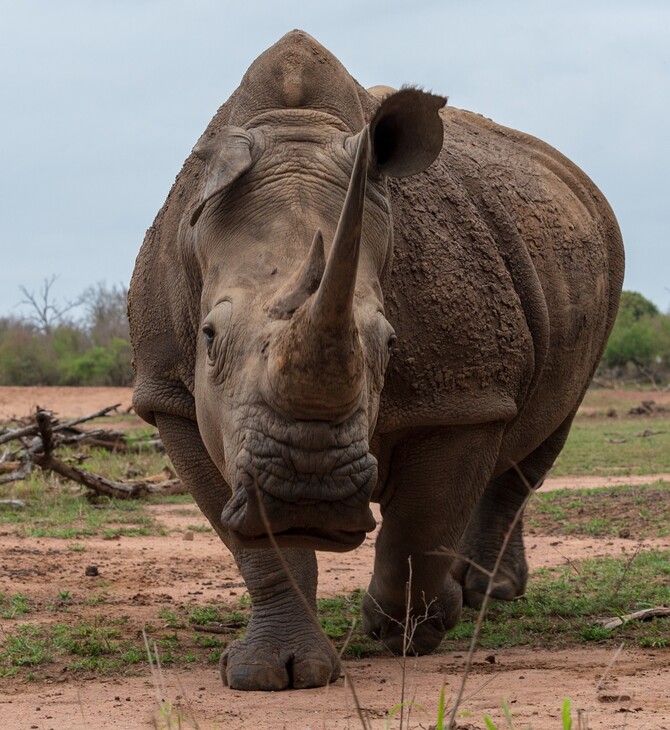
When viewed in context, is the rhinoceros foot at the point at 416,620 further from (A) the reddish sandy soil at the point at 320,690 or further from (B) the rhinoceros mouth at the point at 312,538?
(B) the rhinoceros mouth at the point at 312,538

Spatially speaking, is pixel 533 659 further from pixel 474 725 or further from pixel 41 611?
pixel 41 611

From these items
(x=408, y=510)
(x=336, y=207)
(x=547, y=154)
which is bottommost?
(x=408, y=510)

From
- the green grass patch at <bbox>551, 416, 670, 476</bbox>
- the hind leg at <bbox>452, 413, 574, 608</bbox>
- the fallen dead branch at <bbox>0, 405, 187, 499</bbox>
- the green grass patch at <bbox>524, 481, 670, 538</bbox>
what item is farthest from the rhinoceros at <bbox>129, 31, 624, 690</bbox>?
the green grass patch at <bbox>551, 416, 670, 476</bbox>

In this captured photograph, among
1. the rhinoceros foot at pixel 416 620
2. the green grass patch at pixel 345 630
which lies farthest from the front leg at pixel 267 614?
the rhinoceros foot at pixel 416 620

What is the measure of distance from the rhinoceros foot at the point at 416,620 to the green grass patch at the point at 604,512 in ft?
10.7

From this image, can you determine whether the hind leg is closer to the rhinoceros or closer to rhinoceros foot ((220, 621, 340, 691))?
the rhinoceros

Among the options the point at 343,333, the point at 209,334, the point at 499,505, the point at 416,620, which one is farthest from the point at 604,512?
the point at 343,333

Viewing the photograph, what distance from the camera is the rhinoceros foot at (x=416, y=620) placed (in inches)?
214

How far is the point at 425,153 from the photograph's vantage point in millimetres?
4582

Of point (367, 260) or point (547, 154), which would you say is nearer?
point (367, 260)

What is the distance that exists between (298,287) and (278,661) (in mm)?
1619

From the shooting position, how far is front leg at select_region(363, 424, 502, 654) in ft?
17.1

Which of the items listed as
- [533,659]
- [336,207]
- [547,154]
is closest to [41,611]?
[533,659]

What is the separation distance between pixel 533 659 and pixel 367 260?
1687mm
